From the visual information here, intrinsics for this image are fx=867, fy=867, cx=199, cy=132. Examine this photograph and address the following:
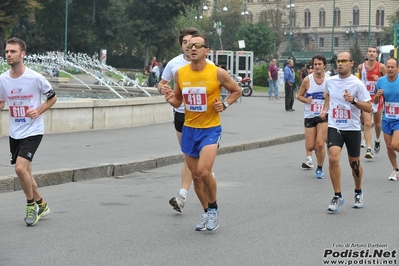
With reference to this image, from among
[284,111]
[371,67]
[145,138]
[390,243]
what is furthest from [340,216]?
[284,111]

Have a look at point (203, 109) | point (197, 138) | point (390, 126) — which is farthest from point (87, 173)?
point (203, 109)

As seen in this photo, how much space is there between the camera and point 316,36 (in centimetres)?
11725

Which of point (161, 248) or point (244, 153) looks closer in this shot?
point (161, 248)

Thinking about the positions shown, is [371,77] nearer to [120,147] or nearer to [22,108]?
[120,147]

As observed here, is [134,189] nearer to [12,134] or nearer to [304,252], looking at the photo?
[12,134]

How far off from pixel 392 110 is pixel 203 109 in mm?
5179

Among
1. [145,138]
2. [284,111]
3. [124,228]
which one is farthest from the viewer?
[284,111]

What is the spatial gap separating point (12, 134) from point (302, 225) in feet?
10.5

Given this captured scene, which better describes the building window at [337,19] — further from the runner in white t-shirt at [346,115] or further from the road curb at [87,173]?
the runner in white t-shirt at [346,115]

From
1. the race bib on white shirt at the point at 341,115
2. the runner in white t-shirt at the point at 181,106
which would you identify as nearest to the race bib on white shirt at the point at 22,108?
the runner in white t-shirt at the point at 181,106

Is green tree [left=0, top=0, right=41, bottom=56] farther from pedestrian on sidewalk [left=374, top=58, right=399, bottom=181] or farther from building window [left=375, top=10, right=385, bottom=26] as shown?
building window [left=375, top=10, right=385, bottom=26]

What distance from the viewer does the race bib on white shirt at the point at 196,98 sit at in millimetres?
8586

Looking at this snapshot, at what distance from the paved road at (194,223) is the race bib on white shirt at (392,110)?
973 millimetres

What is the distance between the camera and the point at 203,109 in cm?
862
